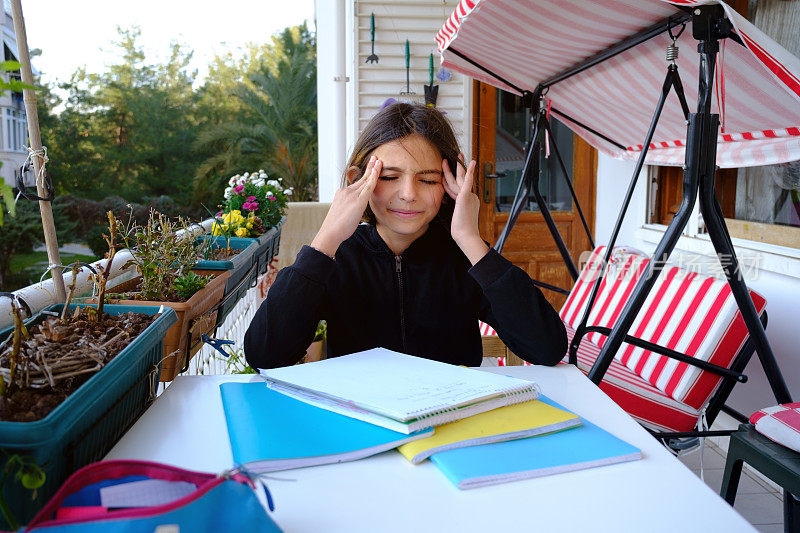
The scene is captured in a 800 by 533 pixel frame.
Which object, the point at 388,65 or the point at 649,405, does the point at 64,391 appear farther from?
the point at 388,65

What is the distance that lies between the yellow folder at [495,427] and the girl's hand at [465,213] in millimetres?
588

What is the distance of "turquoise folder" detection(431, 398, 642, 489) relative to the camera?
767 mm

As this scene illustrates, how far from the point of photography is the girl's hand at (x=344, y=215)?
4.91 ft

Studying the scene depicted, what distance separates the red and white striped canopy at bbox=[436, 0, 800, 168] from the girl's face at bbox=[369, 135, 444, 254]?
0.51 m

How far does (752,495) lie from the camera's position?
8.39ft

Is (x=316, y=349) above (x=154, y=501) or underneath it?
underneath

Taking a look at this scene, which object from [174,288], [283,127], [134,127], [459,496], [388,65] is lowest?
[459,496]

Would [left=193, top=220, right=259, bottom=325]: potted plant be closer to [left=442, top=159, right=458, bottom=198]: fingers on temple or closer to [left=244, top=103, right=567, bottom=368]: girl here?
[left=244, top=103, right=567, bottom=368]: girl

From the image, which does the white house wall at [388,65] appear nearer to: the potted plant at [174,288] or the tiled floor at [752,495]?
the tiled floor at [752,495]

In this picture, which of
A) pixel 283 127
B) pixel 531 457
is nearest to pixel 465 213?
pixel 531 457

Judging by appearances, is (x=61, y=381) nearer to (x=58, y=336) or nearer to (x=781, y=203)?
(x=58, y=336)

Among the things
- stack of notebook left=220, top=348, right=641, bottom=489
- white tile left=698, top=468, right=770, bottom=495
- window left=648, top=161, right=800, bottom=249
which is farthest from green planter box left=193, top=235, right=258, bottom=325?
white tile left=698, top=468, right=770, bottom=495

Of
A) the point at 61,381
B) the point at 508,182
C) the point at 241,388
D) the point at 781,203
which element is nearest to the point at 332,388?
the point at 241,388

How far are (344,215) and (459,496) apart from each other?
88 centimetres
